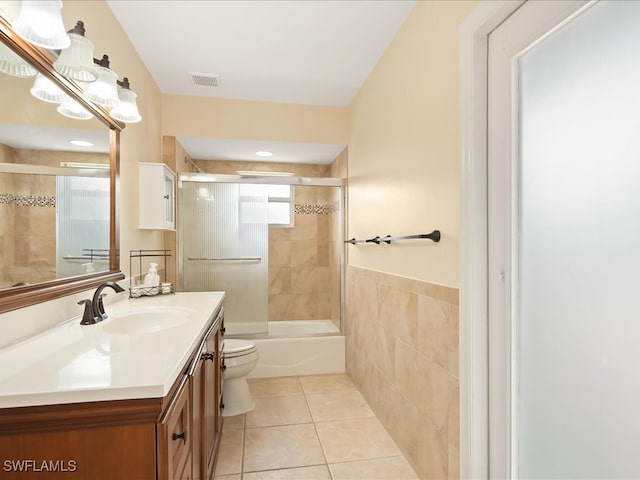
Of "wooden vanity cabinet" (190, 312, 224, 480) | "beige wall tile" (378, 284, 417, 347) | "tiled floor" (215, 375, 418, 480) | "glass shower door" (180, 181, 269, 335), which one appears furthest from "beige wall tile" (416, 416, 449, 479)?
"glass shower door" (180, 181, 269, 335)

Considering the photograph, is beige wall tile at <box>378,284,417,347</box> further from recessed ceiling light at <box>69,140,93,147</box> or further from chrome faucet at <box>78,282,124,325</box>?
recessed ceiling light at <box>69,140,93,147</box>

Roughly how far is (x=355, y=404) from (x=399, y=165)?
1.77 metres

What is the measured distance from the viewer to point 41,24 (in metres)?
1.06

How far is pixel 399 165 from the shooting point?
1.98m

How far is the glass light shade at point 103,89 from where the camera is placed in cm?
153

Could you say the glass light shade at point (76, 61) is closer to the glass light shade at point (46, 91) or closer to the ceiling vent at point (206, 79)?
the glass light shade at point (46, 91)

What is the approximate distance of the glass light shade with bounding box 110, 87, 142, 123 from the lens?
1.70 meters

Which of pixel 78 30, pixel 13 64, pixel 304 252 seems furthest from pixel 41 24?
pixel 304 252

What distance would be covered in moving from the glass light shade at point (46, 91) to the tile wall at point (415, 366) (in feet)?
5.82

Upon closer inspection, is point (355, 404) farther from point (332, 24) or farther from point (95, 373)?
point (332, 24)

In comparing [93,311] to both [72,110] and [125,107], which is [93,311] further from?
[125,107]

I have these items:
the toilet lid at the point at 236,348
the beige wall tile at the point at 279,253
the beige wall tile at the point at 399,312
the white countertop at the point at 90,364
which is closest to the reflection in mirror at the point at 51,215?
the white countertop at the point at 90,364

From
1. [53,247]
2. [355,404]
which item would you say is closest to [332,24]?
[53,247]

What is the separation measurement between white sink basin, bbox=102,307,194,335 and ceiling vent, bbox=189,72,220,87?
1796 mm
